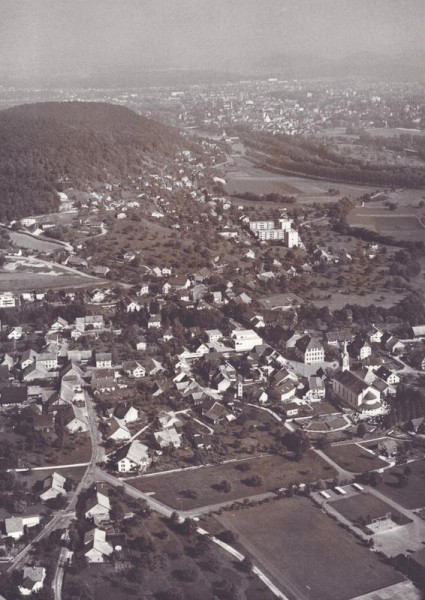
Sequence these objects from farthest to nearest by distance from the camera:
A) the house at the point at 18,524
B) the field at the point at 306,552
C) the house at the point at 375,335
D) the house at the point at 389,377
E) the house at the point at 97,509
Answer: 1. the house at the point at 375,335
2. the house at the point at 389,377
3. the house at the point at 97,509
4. the house at the point at 18,524
5. the field at the point at 306,552

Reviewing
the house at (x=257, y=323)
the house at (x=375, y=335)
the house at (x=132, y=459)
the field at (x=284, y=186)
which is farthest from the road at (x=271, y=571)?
the field at (x=284, y=186)

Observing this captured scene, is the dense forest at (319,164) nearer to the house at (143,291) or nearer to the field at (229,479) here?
the house at (143,291)

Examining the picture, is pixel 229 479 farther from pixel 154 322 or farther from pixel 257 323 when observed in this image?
pixel 154 322

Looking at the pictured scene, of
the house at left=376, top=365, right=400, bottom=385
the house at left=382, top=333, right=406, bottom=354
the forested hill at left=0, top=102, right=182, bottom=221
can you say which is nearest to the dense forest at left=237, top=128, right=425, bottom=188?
the forested hill at left=0, top=102, right=182, bottom=221

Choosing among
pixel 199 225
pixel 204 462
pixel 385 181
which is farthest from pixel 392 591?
pixel 385 181

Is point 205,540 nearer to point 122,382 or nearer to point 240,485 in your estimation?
point 240,485

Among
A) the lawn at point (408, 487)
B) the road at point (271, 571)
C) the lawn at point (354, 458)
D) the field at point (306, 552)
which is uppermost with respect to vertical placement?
the road at point (271, 571)
